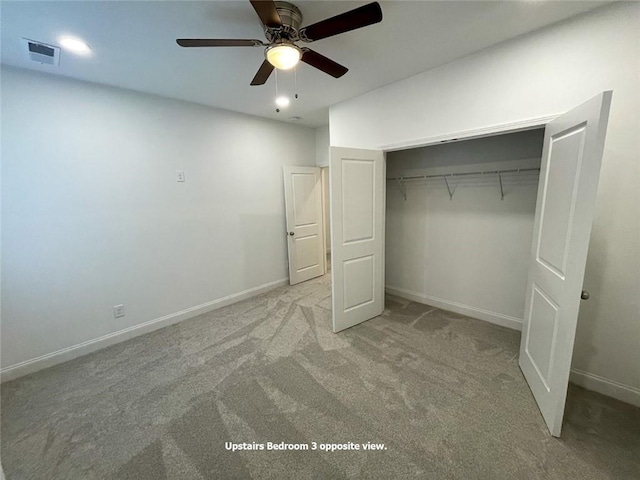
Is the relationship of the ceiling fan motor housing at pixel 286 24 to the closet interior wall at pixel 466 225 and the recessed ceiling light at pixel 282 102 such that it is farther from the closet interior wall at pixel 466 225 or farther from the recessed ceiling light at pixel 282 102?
the closet interior wall at pixel 466 225

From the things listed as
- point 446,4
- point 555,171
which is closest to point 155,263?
point 446,4

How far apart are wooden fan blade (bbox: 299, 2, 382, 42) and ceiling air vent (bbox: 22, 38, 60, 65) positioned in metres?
1.97

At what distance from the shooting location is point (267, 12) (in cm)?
124

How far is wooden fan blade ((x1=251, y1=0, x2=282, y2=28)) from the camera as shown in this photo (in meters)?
1.16

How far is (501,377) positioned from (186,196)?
3.72 meters

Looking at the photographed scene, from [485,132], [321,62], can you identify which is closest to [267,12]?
[321,62]

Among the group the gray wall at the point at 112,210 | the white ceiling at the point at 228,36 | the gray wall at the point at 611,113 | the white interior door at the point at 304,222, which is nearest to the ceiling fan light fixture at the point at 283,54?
the white ceiling at the point at 228,36

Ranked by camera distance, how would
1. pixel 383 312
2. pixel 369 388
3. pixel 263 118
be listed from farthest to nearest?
pixel 263 118 < pixel 383 312 < pixel 369 388

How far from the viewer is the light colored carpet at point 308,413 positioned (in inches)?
57.2

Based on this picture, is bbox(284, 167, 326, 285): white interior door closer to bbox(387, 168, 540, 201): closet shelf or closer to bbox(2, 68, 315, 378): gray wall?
bbox(2, 68, 315, 378): gray wall

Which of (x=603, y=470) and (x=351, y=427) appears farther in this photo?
(x=351, y=427)

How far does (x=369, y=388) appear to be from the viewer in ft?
6.55

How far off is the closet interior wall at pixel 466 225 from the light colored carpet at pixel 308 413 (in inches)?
20.0

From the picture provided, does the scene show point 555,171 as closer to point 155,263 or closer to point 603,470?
point 603,470
